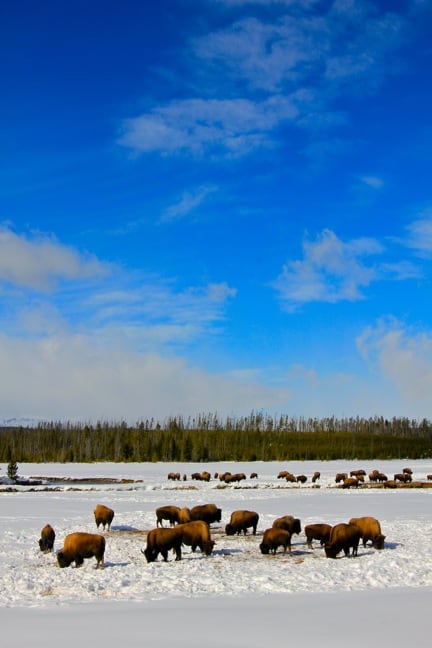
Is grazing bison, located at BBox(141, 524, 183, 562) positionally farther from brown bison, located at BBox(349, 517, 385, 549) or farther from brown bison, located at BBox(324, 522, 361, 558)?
brown bison, located at BBox(349, 517, 385, 549)

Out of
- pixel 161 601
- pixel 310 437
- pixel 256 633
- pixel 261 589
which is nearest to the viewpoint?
pixel 256 633

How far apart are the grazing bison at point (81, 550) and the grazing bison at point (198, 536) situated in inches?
100.0

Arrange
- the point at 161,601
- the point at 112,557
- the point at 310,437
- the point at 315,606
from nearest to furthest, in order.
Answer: the point at 315,606
the point at 161,601
the point at 112,557
the point at 310,437

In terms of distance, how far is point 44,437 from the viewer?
144125 mm

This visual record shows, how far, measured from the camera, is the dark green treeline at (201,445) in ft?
358

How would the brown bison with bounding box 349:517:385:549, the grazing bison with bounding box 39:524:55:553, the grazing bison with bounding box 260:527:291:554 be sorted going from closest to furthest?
the grazing bison with bounding box 260:527:291:554, the grazing bison with bounding box 39:524:55:553, the brown bison with bounding box 349:517:385:549

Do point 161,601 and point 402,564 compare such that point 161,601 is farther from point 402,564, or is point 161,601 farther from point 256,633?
point 402,564

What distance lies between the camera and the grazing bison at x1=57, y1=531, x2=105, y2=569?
52.5ft

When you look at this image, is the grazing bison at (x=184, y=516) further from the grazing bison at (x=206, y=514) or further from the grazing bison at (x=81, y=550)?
the grazing bison at (x=81, y=550)

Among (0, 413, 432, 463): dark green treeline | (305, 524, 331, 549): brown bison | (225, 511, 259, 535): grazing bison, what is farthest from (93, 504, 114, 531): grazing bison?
(0, 413, 432, 463): dark green treeline

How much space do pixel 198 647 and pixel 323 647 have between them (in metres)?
1.62

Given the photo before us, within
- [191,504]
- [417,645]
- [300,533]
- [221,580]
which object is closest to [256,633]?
[417,645]

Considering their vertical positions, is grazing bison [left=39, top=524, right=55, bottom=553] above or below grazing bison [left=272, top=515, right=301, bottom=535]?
below

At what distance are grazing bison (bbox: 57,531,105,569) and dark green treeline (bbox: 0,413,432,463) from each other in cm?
8774
